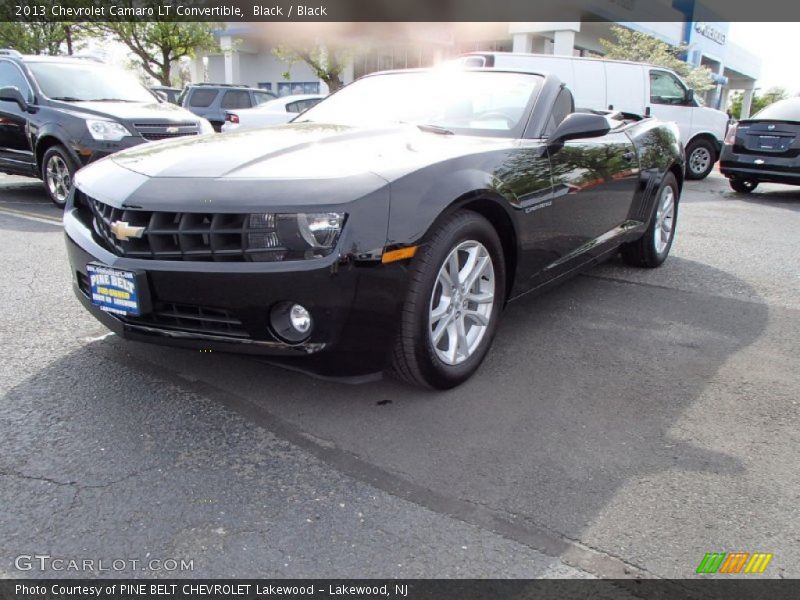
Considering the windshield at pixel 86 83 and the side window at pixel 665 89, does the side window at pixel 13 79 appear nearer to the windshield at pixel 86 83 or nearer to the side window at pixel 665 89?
the windshield at pixel 86 83

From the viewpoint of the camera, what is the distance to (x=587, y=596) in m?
1.83

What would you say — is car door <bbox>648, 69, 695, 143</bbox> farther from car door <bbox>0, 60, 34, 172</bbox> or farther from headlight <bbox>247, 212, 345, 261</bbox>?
headlight <bbox>247, 212, 345, 261</bbox>

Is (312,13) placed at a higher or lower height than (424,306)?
higher

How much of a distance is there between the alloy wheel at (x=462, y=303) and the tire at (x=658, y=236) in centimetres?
250

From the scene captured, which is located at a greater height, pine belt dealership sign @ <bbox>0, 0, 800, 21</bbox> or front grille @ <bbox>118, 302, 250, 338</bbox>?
pine belt dealership sign @ <bbox>0, 0, 800, 21</bbox>

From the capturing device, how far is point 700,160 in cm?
1282

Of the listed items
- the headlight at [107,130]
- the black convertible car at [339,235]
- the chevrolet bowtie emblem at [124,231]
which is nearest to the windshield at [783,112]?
the black convertible car at [339,235]

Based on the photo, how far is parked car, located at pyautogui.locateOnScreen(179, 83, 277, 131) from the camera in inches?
604

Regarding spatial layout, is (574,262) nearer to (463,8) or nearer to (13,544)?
(13,544)

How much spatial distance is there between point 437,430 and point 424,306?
1.67 ft

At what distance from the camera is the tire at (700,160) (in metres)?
12.7

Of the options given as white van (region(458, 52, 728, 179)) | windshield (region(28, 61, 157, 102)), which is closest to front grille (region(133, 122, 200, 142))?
windshield (region(28, 61, 157, 102))

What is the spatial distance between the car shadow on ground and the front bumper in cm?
33

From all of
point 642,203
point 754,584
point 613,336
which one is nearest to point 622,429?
point 754,584
